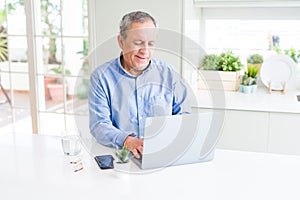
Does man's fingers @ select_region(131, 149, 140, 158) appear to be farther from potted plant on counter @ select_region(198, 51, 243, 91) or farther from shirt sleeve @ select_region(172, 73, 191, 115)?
potted plant on counter @ select_region(198, 51, 243, 91)

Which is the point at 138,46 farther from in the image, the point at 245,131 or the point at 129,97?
the point at 245,131

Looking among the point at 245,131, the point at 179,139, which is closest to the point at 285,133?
the point at 245,131

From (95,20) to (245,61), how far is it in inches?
52.2

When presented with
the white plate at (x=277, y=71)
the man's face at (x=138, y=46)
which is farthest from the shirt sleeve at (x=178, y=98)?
the white plate at (x=277, y=71)

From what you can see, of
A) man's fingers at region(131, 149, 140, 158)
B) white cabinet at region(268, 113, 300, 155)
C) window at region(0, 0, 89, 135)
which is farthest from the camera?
window at region(0, 0, 89, 135)

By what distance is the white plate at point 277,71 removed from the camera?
3.04 metres

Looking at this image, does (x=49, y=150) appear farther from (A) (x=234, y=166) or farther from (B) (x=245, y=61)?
(B) (x=245, y=61)

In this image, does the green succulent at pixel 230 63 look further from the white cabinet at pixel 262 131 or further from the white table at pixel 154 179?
the white table at pixel 154 179

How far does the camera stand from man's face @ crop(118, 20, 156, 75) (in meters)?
1.80

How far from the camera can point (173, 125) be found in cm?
142

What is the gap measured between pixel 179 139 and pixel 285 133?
4.59 ft

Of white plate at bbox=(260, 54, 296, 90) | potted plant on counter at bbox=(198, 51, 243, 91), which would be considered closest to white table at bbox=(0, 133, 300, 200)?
potted plant on counter at bbox=(198, 51, 243, 91)

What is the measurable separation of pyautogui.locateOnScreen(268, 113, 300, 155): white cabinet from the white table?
993 millimetres

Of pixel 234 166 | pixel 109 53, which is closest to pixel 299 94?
pixel 109 53
